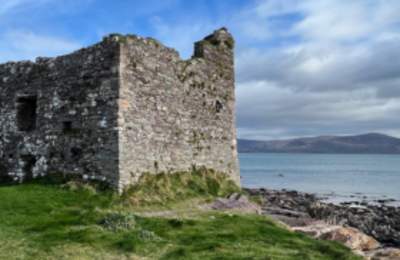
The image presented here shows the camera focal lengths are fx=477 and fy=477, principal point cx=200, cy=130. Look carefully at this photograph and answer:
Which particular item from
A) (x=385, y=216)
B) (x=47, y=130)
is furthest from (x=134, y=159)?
(x=385, y=216)

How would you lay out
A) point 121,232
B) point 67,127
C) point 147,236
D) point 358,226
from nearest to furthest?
1. point 147,236
2. point 121,232
3. point 67,127
4. point 358,226

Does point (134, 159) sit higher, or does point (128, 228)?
point (134, 159)

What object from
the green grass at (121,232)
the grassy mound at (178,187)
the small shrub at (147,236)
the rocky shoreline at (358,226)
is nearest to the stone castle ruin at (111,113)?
the grassy mound at (178,187)

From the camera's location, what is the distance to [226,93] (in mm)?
23984

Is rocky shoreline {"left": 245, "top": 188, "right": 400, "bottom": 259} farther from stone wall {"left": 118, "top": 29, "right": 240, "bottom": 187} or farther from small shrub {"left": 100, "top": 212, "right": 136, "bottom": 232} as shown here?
small shrub {"left": 100, "top": 212, "right": 136, "bottom": 232}

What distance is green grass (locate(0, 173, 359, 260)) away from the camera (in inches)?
431

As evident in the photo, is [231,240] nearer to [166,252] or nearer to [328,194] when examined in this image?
[166,252]

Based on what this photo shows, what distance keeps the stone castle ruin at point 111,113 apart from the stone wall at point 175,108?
0.14 feet

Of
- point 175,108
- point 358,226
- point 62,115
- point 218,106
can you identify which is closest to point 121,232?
point 62,115

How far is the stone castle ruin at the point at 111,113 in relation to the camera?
1722cm

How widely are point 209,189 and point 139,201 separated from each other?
5033mm

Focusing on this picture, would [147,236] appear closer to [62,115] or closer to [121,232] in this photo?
[121,232]

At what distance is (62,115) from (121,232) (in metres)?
7.61

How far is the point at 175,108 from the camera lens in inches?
795
